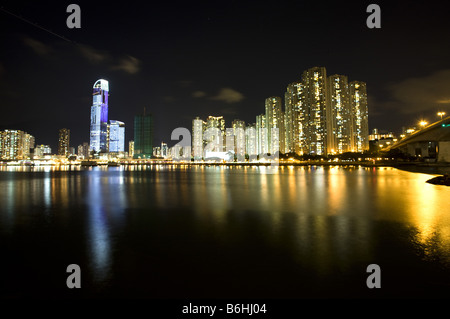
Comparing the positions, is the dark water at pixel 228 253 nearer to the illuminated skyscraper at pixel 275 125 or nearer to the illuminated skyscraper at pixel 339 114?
the illuminated skyscraper at pixel 339 114

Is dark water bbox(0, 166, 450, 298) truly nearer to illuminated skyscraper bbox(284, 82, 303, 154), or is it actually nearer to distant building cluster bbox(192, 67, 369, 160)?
distant building cluster bbox(192, 67, 369, 160)

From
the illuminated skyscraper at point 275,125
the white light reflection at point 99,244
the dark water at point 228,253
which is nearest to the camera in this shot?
the dark water at point 228,253

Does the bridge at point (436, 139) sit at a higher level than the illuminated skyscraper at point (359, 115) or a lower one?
lower

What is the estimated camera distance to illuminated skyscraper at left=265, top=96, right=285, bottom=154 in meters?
189

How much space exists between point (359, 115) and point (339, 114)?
15009 mm

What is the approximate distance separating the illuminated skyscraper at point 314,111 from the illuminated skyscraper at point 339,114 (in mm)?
9026

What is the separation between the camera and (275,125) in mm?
190125

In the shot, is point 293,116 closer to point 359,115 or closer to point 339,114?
point 339,114

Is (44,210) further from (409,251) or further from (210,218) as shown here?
(409,251)

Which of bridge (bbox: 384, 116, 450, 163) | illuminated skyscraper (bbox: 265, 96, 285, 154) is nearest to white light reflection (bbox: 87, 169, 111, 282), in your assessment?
bridge (bbox: 384, 116, 450, 163)

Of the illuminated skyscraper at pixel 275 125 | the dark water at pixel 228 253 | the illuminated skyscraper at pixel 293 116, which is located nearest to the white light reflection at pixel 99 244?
the dark water at pixel 228 253

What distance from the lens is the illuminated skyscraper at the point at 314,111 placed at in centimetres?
14750
